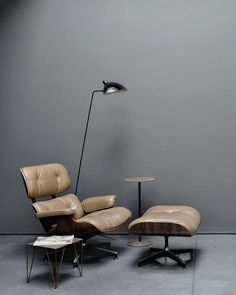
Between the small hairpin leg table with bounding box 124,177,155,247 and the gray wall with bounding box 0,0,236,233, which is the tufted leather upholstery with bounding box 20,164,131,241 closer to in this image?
the small hairpin leg table with bounding box 124,177,155,247

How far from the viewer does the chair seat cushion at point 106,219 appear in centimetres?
412

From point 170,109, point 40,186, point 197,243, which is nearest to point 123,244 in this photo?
point 197,243

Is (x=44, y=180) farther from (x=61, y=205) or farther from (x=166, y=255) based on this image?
(x=166, y=255)

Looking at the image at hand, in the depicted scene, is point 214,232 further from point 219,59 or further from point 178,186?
point 219,59

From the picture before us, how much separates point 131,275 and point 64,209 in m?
0.83

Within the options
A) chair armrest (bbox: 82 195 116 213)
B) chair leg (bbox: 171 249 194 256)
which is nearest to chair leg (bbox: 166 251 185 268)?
chair leg (bbox: 171 249 194 256)

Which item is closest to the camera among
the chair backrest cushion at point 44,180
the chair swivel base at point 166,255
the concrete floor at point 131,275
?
the concrete floor at point 131,275

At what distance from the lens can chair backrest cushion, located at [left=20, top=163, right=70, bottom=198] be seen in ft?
15.0

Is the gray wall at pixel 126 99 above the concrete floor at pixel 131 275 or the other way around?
above

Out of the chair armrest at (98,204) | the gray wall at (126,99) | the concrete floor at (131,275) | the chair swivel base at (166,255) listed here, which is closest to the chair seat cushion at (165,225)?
the chair swivel base at (166,255)

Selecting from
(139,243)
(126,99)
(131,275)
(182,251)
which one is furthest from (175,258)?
(126,99)

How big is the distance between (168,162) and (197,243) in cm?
97

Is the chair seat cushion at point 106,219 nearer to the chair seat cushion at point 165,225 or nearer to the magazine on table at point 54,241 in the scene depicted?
the chair seat cushion at point 165,225

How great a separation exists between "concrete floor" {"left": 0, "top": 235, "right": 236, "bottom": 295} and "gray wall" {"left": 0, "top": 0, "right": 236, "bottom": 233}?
830 mm
